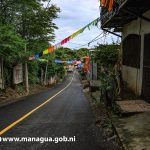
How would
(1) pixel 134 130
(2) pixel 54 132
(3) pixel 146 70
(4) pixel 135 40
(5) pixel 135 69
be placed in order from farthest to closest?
(4) pixel 135 40, (5) pixel 135 69, (3) pixel 146 70, (2) pixel 54 132, (1) pixel 134 130

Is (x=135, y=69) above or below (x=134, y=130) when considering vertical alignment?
above

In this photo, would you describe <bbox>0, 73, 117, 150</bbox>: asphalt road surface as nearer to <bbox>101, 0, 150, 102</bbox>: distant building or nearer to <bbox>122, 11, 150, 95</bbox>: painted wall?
<bbox>101, 0, 150, 102</bbox>: distant building

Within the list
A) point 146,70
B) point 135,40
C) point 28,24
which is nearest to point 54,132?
point 146,70

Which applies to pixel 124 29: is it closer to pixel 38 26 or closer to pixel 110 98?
pixel 110 98

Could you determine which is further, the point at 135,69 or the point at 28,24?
the point at 28,24

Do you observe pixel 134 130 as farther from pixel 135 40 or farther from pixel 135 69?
pixel 135 40

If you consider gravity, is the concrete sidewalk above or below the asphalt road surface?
above

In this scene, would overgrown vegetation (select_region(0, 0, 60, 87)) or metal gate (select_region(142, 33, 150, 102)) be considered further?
overgrown vegetation (select_region(0, 0, 60, 87))

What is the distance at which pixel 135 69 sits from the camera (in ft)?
46.4

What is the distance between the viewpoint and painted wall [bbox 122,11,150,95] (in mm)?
12240

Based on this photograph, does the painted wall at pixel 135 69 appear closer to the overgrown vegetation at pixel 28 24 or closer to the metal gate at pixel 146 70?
the metal gate at pixel 146 70

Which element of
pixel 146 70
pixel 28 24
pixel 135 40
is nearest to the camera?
pixel 146 70

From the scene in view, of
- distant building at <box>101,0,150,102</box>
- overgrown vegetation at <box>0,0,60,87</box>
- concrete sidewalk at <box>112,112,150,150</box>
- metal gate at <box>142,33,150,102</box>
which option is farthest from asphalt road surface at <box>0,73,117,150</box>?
overgrown vegetation at <box>0,0,60,87</box>

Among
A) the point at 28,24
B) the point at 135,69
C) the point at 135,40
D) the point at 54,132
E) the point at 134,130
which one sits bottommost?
the point at 54,132
